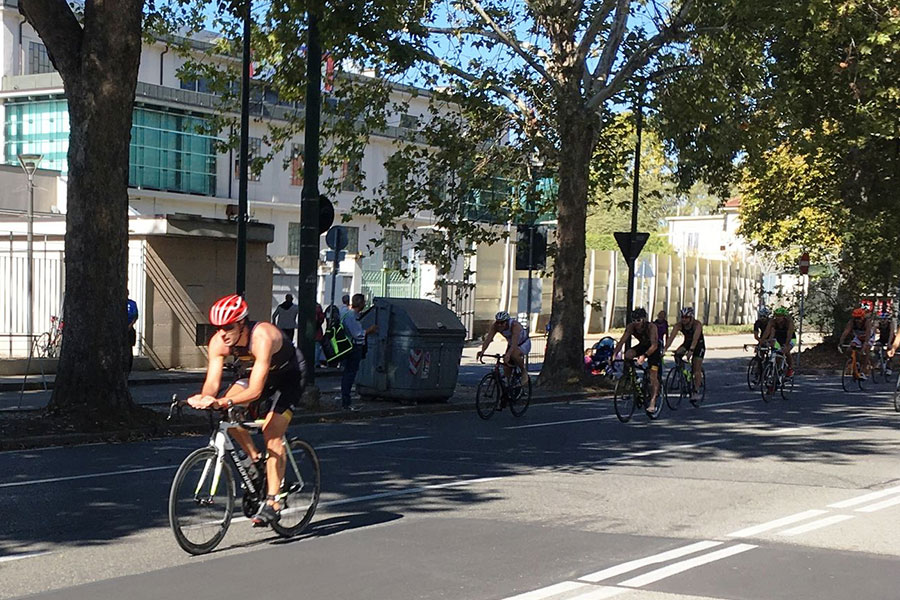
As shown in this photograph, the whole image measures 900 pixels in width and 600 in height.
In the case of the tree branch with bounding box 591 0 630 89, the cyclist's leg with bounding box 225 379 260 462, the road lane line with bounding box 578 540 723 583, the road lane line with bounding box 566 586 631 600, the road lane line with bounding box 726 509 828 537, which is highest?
the tree branch with bounding box 591 0 630 89

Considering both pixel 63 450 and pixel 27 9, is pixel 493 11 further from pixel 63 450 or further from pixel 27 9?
pixel 63 450

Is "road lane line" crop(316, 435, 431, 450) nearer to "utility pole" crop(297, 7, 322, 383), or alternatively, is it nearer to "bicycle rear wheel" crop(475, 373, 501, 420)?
"bicycle rear wheel" crop(475, 373, 501, 420)

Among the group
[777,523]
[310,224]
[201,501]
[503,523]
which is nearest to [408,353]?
[310,224]

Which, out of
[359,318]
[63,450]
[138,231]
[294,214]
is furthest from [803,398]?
[294,214]

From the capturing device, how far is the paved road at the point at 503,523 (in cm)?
739

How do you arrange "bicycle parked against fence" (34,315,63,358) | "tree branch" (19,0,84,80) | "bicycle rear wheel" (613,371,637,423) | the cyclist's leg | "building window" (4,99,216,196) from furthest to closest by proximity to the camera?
"building window" (4,99,216,196) < "bicycle parked against fence" (34,315,63,358) < "bicycle rear wheel" (613,371,637,423) < "tree branch" (19,0,84,80) < the cyclist's leg

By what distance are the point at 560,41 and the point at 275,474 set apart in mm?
17223

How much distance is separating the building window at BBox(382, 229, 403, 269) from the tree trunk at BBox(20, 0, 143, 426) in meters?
10.5

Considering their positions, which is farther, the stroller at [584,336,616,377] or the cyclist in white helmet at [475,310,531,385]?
the stroller at [584,336,616,377]

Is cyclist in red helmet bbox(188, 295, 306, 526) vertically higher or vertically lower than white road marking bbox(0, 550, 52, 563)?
higher

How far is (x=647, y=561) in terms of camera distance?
812cm

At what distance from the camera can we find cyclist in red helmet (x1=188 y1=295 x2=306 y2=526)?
8023mm

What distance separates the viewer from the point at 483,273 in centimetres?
4328

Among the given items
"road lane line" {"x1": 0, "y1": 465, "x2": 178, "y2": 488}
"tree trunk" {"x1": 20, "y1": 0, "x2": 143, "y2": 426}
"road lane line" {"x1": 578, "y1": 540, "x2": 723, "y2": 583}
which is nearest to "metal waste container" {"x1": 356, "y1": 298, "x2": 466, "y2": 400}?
"tree trunk" {"x1": 20, "y1": 0, "x2": 143, "y2": 426}
